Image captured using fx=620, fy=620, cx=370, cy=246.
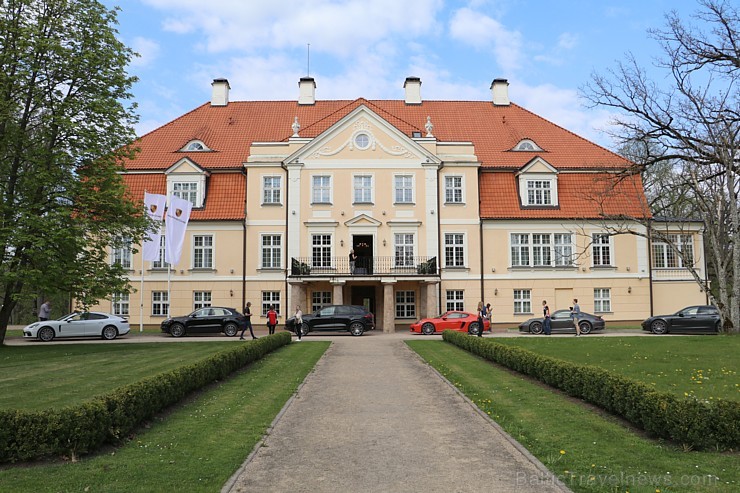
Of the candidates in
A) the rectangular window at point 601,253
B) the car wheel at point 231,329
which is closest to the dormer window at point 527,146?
the rectangular window at point 601,253

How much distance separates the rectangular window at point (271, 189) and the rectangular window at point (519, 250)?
13.7m

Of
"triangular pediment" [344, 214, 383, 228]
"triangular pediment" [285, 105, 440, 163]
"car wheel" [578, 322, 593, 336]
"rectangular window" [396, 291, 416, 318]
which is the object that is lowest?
"car wheel" [578, 322, 593, 336]

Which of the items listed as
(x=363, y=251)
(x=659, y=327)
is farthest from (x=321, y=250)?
(x=659, y=327)

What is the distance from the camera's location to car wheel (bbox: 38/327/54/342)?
92.4ft

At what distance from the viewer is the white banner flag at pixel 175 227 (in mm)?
30406

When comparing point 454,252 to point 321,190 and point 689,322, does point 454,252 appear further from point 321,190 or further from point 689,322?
point 689,322

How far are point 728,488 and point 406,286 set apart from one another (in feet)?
96.0

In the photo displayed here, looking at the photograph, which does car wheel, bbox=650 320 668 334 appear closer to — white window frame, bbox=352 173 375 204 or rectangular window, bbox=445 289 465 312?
rectangular window, bbox=445 289 465 312

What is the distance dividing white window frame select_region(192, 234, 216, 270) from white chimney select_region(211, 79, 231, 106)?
1178cm

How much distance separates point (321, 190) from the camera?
3544cm

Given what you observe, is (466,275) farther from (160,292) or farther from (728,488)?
(728,488)

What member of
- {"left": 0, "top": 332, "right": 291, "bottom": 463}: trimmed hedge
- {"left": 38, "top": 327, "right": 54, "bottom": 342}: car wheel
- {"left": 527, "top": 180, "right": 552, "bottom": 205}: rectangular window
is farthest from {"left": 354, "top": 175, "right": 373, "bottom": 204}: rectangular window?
{"left": 0, "top": 332, "right": 291, "bottom": 463}: trimmed hedge

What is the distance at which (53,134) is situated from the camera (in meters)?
22.1

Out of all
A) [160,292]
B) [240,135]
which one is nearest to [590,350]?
[160,292]
